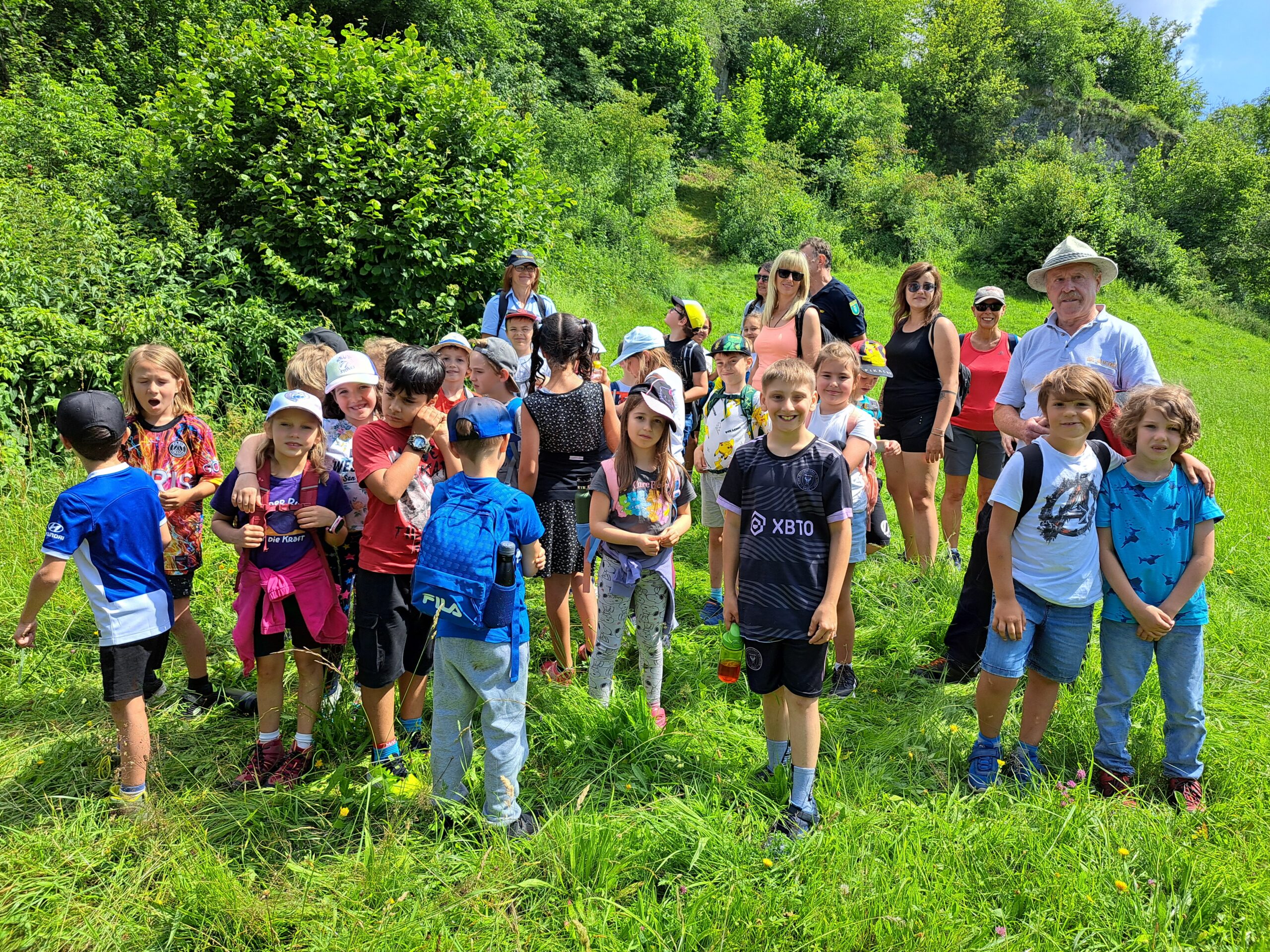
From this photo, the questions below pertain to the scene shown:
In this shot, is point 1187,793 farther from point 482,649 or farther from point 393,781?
point 393,781

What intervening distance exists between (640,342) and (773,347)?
100 cm

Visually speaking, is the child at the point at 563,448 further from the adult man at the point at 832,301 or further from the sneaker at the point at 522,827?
the adult man at the point at 832,301

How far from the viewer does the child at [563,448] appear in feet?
12.4

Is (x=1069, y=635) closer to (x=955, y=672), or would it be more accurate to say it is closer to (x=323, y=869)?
(x=955, y=672)

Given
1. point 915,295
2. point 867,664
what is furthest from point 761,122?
point 867,664

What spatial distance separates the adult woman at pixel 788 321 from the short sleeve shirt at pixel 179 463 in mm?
3257

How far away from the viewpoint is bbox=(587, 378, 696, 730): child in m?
3.45

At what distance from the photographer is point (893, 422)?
17.0 feet

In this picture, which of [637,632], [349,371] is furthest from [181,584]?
[637,632]

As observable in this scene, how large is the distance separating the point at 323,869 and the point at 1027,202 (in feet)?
92.6

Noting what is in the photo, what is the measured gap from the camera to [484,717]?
8.96 ft

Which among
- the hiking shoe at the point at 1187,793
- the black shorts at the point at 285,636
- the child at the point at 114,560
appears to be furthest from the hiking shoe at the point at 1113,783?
the child at the point at 114,560

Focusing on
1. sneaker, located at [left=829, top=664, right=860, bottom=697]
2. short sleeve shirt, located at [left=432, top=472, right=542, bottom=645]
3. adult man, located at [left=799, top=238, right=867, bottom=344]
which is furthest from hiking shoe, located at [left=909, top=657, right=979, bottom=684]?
short sleeve shirt, located at [left=432, top=472, right=542, bottom=645]

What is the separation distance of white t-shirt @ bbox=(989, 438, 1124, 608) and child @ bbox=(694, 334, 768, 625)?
159 centimetres
